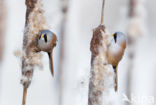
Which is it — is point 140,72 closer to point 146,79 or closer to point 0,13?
point 146,79

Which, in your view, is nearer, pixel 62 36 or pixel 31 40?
pixel 31 40

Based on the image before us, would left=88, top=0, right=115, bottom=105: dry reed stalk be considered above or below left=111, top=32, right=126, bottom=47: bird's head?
below

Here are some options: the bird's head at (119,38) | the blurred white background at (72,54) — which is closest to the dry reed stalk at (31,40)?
the bird's head at (119,38)

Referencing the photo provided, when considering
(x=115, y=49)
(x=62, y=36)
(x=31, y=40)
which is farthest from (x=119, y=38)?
(x=62, y=36)

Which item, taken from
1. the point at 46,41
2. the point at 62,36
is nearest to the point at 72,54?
the point at 62,36

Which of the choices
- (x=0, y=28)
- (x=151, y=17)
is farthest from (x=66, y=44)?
(x=151, y=17)

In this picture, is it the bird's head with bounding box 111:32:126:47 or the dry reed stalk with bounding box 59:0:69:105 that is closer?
the bird's head with bounding box 111:32:126:47

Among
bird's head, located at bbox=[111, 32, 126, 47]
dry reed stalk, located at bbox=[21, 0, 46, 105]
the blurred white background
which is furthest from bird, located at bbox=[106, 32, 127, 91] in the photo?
the blurred white background

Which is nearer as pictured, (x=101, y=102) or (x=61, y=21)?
(x=101, y=102)

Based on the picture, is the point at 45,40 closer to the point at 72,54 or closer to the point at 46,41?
the point at 46,41

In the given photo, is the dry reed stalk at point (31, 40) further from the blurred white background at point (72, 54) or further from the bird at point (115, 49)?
the blurred white background at point (72, 54)

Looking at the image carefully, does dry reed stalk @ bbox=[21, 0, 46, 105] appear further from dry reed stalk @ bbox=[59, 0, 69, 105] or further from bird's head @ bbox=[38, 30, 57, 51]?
dry reed stalk @ bbox=[59, 0, 69, 105]
